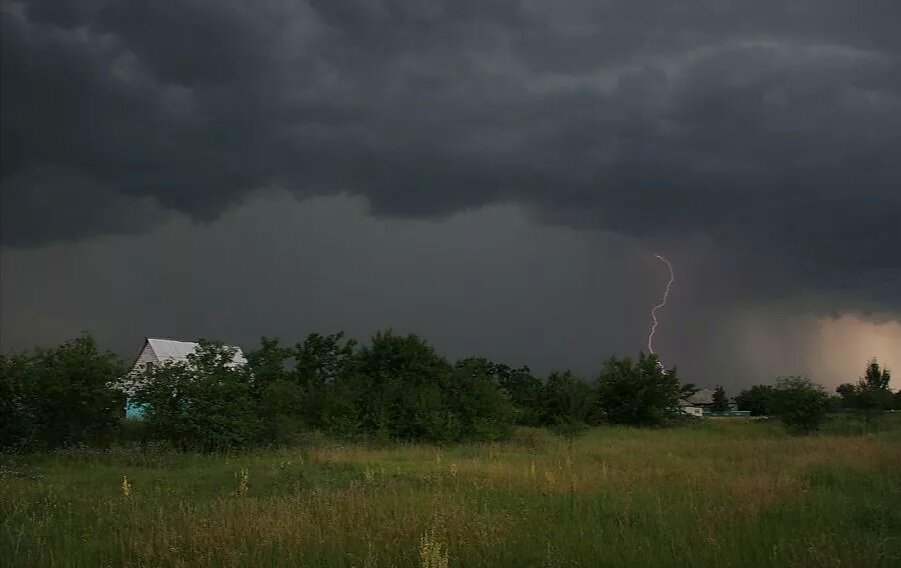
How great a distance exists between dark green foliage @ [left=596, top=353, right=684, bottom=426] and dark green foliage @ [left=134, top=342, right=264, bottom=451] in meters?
24.6

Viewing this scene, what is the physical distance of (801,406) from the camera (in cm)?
3928

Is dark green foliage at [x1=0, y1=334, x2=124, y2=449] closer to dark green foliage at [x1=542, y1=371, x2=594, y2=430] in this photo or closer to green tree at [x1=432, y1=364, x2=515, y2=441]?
green tree at [x1=432, y1=364, x2=515, y2=441]

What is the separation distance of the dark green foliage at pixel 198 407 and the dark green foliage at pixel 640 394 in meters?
24.6

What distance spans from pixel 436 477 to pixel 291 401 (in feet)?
40.6

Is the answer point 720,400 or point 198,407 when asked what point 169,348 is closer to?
point 198,407

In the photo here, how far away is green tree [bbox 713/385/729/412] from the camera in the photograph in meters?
97.6

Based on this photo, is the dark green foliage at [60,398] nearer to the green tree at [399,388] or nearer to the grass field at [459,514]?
the grass field at [459,514]

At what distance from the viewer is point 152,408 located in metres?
23.7

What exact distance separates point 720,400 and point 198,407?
89482mm

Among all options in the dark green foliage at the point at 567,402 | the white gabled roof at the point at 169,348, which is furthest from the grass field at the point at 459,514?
the white gabled roof at the point at 169,348

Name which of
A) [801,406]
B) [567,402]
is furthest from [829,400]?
[567,402]

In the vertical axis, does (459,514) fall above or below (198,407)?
below

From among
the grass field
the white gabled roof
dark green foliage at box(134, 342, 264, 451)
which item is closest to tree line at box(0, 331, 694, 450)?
dark green foliage at box(134, 342, 264, 451)

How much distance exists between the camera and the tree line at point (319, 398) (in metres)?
23.1
